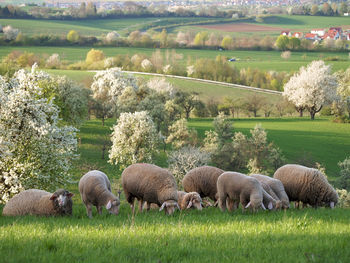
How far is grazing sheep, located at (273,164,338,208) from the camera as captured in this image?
57.1 ft

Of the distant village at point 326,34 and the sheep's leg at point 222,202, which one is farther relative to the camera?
the distant village at point 326,34

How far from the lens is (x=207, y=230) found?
10422 millimetres

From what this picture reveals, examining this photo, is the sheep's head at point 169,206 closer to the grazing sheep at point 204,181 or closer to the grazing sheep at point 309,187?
the grazing sheep at point 204,181

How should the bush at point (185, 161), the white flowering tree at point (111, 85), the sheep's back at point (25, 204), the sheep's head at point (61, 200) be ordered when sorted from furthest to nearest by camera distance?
the white flowering tree at point (111, 85), the bush at point (185, 161), the sheep's back at point (25, 204), the sheep's head at point (61, 200)

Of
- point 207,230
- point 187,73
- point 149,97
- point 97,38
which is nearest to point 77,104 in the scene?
point 149,97

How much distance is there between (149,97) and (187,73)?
62.2 metres

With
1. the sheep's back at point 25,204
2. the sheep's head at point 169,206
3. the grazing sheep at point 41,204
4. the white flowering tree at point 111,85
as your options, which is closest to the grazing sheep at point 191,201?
the sheep's head at point 169,206

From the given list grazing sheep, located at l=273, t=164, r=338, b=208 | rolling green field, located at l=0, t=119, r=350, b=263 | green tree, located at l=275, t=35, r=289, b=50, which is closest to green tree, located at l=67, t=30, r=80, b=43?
green tree, located at l=275, t=35, r=289, b=50

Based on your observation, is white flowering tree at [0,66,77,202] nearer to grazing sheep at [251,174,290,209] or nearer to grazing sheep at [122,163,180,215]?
grazing sheep at [122,163,180,215]

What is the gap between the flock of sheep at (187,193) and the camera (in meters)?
14.5

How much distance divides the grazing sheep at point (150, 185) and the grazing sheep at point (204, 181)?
2.42 m

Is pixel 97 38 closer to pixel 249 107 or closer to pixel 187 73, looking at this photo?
pixel 187 73

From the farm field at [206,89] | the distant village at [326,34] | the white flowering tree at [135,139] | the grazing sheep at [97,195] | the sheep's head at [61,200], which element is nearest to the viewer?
the sheep's head at [61,200]

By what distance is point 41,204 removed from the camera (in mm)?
14281
